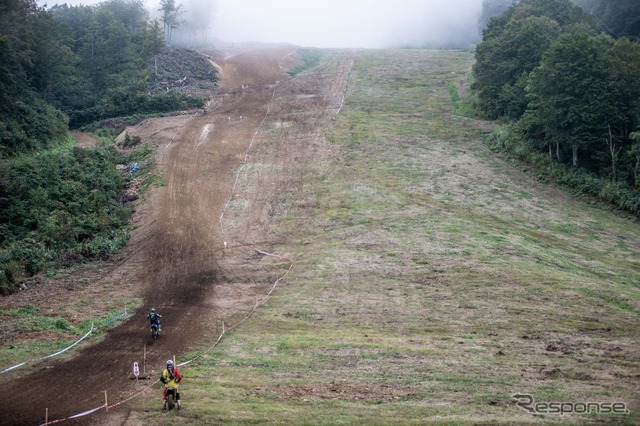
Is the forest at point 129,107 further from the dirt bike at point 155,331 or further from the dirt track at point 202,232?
the dirt bike at point 155,331

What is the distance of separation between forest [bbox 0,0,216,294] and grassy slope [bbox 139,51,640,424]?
12088 millimetres

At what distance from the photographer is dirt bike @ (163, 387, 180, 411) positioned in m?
16.3

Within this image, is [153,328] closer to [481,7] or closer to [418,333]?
[418,333]

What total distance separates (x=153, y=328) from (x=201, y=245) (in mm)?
11077

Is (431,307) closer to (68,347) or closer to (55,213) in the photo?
(68,347)

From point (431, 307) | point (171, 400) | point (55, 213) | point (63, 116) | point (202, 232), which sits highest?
point (63, 116)

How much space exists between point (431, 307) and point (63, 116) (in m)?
40.4

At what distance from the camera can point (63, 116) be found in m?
51.5

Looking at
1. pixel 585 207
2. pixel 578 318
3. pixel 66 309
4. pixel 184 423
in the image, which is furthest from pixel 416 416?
pixel 585 207

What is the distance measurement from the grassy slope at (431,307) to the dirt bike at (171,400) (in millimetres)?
287

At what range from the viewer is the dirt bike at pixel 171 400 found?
16305mm

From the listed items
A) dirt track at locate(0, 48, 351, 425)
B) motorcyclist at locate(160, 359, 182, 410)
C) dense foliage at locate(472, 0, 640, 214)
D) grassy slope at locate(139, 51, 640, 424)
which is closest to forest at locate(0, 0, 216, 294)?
dirt track at locate(0, 48, 351, 425)

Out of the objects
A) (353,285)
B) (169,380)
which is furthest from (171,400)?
(353,285)

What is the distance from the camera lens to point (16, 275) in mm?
27484
